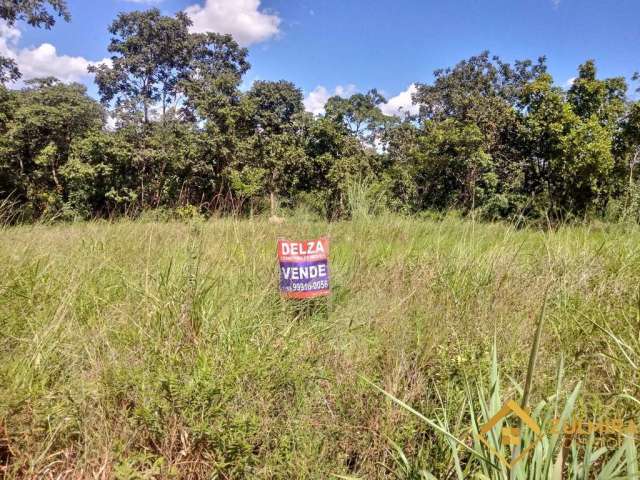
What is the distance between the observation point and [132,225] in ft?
11.1

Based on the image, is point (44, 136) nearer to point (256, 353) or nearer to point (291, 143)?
point (291, 143)

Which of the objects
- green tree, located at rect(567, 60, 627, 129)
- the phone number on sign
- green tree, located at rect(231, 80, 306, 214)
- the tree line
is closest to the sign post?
the phone number on sign

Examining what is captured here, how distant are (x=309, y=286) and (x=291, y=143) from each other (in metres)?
12.2

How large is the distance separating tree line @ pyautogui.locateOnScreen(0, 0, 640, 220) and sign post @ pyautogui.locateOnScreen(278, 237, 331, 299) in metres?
7.10

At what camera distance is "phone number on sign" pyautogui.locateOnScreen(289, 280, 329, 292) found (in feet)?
7.04

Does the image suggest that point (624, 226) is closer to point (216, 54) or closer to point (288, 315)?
point (288, 315)

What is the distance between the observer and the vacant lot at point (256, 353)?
1329 millimetres

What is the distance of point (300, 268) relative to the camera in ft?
7.05

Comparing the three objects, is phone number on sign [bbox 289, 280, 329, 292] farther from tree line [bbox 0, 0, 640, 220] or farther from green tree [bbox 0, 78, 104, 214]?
green tree [bbox 0, 78, 104, 214]

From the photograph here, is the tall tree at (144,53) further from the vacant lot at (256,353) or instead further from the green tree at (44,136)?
the vacant lot at (256,353)

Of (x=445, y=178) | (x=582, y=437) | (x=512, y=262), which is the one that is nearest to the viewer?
(x=582, y=437)

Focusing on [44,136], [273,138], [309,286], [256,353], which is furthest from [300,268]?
[44,136]

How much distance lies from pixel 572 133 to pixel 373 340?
11450 mm

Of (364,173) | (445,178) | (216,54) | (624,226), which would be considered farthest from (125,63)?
(624,226)
